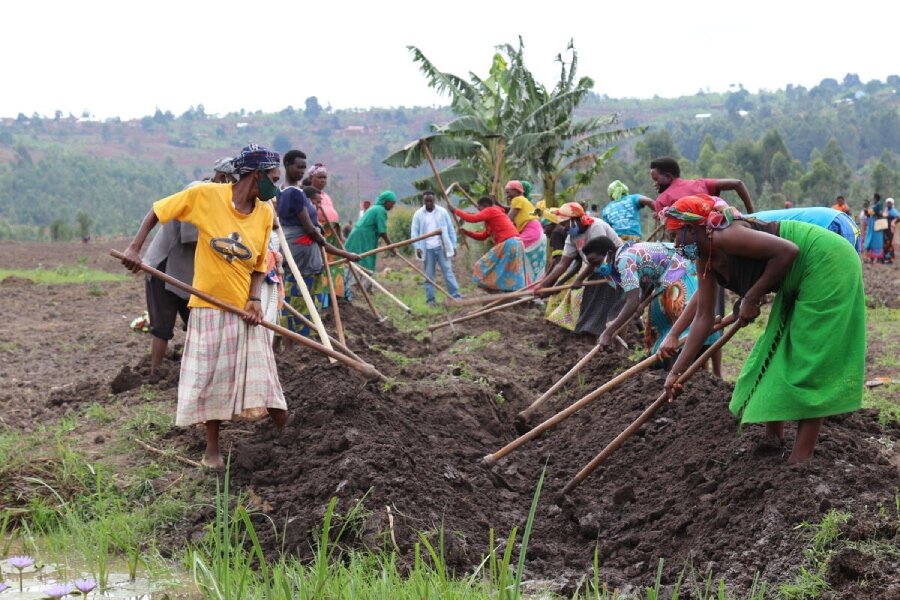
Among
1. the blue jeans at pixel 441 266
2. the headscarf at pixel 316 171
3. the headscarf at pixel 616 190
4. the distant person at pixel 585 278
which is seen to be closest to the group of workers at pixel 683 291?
the distant person at pixel 585 278

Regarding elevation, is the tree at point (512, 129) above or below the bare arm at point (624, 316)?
above

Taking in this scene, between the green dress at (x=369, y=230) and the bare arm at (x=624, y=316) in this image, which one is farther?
the green dress at (x=369, y=230)

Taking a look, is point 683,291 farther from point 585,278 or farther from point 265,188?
point 265,188

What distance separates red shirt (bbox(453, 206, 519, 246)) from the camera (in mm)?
12102

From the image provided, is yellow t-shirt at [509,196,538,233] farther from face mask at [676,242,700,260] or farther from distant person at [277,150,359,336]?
face mask at [676,242,700,260]

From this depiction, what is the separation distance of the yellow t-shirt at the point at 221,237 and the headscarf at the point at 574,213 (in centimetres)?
329

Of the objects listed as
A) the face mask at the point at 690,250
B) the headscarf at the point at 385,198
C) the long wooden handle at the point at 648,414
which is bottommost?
the long wooden handle at the point at 648,414

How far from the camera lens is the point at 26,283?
1769cm

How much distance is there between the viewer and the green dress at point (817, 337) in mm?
4141

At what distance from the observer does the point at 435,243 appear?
13078 mm

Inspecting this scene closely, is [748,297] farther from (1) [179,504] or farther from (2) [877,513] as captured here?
(1) [179,504]

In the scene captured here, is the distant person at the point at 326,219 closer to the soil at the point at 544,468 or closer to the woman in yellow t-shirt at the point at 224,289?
the soil at the point at 544,468

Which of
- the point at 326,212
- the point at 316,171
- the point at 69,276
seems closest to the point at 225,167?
the point at 316,171

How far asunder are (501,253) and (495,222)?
402 millimetres
